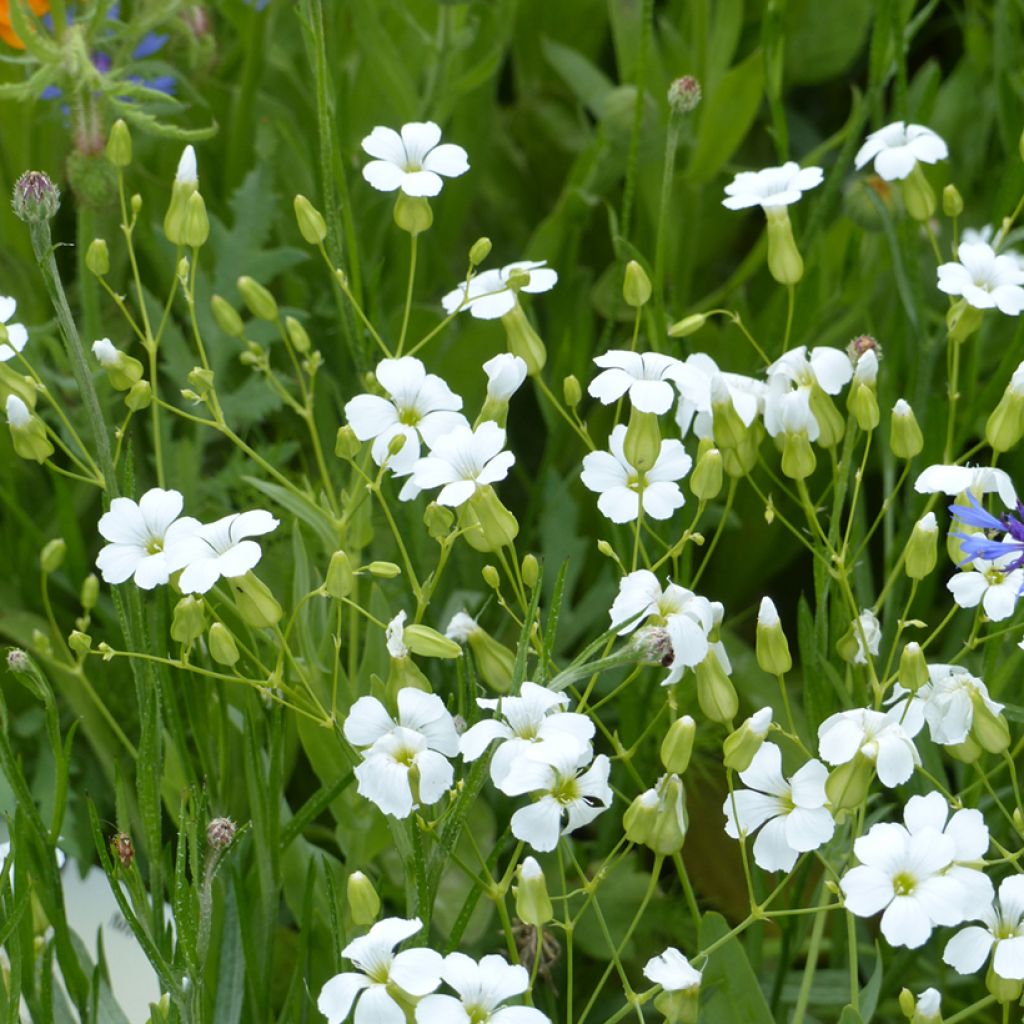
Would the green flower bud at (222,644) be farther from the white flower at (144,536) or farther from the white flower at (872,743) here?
the white flower at (872,743)

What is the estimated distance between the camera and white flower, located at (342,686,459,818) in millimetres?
418

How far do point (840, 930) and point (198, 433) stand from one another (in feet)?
1.34

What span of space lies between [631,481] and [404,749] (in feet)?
0.46

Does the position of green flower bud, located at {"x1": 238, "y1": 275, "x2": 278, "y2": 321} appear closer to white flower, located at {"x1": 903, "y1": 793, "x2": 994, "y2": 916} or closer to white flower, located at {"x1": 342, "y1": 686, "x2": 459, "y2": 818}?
white flower, located at {"x1": 342, "y1": 686, "x2": 459, "y2": 818}

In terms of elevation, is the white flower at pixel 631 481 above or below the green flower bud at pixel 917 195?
below

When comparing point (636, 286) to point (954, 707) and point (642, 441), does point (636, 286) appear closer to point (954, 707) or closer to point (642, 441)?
point (642, 441)

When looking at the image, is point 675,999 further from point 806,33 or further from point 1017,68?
point 806,33

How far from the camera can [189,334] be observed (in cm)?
91

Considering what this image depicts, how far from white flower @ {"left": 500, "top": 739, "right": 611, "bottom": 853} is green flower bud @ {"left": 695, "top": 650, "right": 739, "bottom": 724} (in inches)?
2.3

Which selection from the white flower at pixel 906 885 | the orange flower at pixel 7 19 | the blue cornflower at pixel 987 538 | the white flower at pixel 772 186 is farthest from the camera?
the orange flower at pixel 7 19

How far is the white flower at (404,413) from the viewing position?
0.51 metres

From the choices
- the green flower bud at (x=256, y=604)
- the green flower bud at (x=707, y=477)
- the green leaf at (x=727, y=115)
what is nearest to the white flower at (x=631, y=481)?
the green flower bud at (x=707, y=477)

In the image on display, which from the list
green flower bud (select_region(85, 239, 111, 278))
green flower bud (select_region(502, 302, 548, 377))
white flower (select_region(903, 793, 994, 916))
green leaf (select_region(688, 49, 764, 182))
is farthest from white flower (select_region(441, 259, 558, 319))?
green leaf (select_region(688, 49, 764, 182))

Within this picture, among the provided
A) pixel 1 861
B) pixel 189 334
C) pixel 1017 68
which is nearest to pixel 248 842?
pixel 1 861
